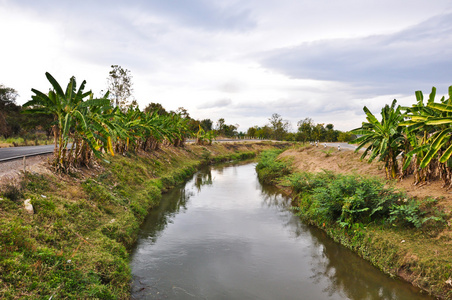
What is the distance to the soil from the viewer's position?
34.1 ft

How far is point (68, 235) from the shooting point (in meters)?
8.07

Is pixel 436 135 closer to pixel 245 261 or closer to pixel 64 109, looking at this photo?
pixel 245 261

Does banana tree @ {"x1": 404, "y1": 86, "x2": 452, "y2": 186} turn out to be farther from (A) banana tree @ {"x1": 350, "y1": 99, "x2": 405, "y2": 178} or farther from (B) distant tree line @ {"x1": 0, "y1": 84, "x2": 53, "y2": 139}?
(B) distant tree line @ {"x1": 0, "y1": 84, "x2": 53, "y2": 139}

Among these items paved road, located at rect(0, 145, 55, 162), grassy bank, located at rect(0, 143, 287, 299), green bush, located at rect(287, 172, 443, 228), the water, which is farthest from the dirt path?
green bush, located at rect(287, 172, 443, 228)

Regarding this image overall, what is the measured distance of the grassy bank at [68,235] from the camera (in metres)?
5.81

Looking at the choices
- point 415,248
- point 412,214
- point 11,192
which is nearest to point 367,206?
point 412,214

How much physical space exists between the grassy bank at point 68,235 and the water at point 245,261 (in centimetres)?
106

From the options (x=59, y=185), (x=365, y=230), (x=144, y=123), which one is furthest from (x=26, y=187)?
(x=144, y=123)

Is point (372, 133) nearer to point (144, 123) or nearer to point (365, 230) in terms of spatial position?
point (365, 230)

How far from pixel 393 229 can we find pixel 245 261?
5328mm

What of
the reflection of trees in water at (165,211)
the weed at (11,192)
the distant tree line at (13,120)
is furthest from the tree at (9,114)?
the weed at (11,192)

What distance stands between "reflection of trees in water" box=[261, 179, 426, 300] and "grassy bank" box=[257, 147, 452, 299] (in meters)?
0.31

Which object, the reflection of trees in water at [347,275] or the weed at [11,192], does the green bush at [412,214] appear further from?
the weed at [11,192]

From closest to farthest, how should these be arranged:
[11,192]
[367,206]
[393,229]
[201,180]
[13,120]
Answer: [11,192] < [393,229] < [367,206] < [201,180] < [13,120]
